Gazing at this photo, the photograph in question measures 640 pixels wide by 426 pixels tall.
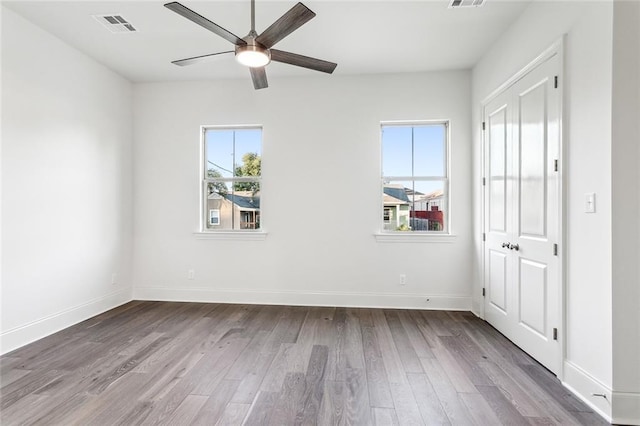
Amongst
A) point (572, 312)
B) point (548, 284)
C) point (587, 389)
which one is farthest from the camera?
point (548, 284)

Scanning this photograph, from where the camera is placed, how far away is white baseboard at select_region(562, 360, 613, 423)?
1871 mm

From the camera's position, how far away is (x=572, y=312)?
218 cm

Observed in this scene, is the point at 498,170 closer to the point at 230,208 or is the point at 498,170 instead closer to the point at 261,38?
the point at 261,38

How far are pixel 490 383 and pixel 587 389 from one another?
56cm

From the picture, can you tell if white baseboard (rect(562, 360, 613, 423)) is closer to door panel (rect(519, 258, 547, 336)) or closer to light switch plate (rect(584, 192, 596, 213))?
door panel (rect(519, 258, 547, 336))

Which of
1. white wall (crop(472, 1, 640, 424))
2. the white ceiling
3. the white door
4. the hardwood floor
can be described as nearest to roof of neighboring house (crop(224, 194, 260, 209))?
the hardwood floor

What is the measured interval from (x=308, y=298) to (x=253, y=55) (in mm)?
2927

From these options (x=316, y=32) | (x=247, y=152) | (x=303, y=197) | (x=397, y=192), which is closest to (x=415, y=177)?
(x=397, y=192)

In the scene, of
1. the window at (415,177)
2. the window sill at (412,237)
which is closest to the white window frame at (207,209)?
the window sill at (412,237)

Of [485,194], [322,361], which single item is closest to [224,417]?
[322,361]

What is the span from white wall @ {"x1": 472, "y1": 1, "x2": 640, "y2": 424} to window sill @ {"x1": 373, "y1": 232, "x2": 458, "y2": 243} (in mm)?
1719

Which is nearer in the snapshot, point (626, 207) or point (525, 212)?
point (626, 207)

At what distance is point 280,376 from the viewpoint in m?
2.32

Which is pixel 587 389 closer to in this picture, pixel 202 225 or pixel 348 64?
pixel 348 64
